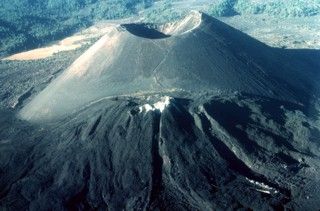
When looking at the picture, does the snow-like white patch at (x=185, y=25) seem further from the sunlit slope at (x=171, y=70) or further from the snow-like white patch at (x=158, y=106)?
the snow-like white patch at (x=158, y=106)

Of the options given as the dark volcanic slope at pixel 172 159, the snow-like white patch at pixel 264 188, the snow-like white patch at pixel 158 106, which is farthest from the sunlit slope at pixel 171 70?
the snow-like white patch at pixel 264 188

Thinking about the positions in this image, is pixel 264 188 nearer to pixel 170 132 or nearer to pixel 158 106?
pixel 170 132

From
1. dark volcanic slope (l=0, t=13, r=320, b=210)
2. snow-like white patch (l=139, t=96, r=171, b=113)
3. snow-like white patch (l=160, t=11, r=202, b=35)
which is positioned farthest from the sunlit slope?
snow-like white patch (l=139, t=96, r=171, b=113)

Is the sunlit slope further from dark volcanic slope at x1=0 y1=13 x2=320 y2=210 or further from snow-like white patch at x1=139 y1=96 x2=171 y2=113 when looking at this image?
snow-like white patch at x1=139 y1=96 x2=171 y2=113

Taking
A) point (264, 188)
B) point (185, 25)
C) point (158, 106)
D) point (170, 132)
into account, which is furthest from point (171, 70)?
point (264, 188)

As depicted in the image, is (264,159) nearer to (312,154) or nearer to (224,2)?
(312,154)

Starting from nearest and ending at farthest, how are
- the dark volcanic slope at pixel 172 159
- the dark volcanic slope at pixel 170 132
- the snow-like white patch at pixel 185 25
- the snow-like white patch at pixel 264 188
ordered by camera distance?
the snow-like white patch at pixel 264 188
the dark volcanic slope at pixel 172 159
the dark volcanic slope at pixel 170 132
the snow-like white patch at pixel 185 25
